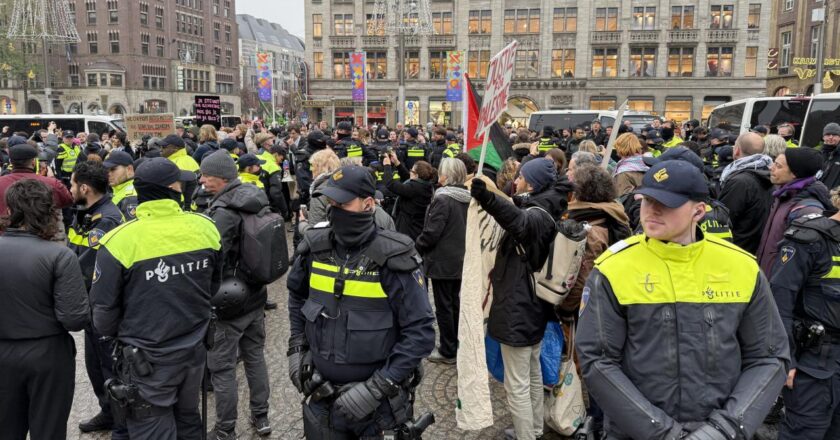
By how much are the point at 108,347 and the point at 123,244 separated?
144 centimetres

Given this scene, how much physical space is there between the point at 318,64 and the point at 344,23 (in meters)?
4.02

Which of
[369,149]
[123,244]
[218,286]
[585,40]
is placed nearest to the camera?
[123,244]

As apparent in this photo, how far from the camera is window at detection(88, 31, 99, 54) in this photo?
245ft

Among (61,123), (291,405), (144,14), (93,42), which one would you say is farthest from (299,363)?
(93,42)

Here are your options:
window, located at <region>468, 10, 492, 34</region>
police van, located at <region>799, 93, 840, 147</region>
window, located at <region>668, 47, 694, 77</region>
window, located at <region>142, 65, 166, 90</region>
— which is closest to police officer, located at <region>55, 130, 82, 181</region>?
police van, located at <region>799, 93, 840, 147</region>

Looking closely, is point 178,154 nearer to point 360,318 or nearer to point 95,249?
Answer: point 95,249

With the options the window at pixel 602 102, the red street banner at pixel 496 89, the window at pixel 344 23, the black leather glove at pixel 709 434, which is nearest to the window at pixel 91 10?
the window at pixel 344 23

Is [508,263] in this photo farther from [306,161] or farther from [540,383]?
[306,161]

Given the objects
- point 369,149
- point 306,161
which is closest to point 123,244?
point 306,161

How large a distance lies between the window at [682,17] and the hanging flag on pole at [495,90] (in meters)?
44.9

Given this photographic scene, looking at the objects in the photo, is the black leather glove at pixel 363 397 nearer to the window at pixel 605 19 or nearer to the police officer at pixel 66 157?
the police officer at pixel 66 157

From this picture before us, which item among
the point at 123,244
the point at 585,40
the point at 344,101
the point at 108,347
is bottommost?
the point at 108,347

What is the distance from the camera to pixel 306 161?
407 inches

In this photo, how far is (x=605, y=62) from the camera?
44750 mm
